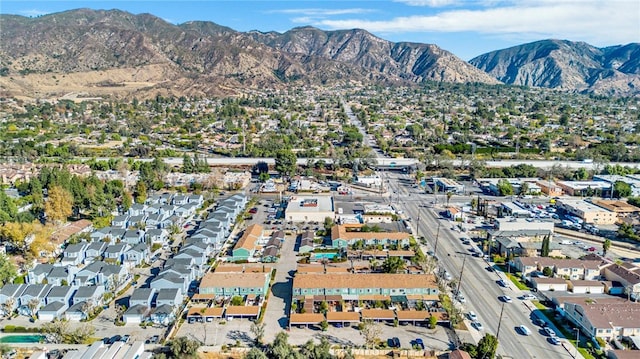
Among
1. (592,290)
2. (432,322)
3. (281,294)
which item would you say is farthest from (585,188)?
(281,294)

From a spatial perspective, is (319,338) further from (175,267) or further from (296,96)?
(296,96)

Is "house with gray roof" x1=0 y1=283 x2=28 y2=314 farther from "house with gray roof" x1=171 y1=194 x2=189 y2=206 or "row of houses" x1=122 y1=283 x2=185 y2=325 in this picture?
"house with gray roof" x1=171 y1=194 x2=189 y2=206

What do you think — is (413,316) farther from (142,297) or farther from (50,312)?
(50,312)

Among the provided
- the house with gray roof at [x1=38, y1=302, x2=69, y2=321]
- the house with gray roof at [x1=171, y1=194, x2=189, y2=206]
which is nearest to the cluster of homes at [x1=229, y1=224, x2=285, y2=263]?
the house with gray roof at [x1=171, y1=194, x2=189, y2=206]

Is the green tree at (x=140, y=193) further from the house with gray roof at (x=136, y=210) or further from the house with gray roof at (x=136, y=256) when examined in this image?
the house with gray roof at (x=136, y=256)

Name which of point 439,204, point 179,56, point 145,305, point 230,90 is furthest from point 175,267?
point 179,56

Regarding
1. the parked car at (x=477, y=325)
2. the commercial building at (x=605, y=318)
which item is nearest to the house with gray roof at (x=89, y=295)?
the parked car at (x=477, y=325)
